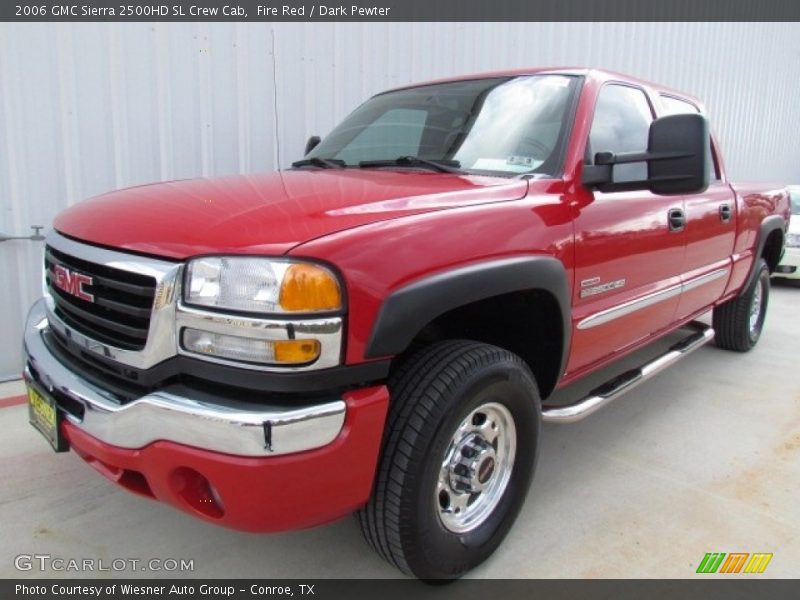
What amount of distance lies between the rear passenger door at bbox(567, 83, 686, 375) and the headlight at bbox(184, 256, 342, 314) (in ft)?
4.06

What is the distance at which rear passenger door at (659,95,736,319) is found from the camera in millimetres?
3424

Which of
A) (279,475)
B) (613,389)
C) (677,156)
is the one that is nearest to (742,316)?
(613,389)

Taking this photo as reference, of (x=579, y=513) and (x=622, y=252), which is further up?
(x=622, y=252)

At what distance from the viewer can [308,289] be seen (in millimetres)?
1612

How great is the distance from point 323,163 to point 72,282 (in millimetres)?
1359

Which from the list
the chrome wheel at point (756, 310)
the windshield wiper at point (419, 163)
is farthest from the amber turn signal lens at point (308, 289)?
the chrome wheel at point (756, 310)

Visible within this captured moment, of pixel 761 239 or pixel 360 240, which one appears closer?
pixel 360 240

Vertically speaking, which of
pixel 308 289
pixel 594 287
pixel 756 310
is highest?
pixel 308 289

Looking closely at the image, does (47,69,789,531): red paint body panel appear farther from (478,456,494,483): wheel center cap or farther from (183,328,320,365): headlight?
(478,456,494,483): wheel center cap

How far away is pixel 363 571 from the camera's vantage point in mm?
2236
